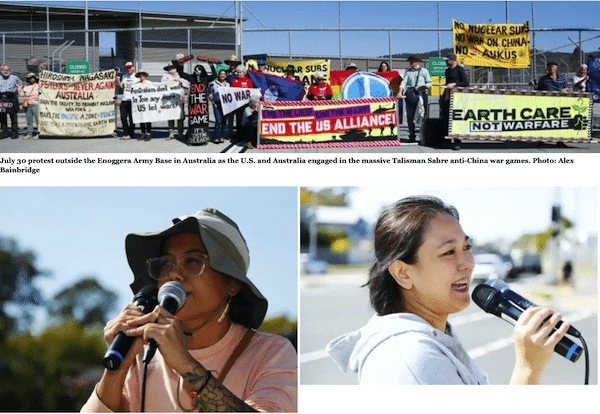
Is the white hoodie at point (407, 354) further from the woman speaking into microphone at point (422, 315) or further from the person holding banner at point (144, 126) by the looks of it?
the person holding banner at point (144, 126)

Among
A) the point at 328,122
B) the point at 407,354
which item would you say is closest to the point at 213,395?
the point at 407,354

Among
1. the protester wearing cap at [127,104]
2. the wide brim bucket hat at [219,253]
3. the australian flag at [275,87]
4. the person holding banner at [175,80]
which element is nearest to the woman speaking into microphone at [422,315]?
the wide brim bucket hat at [219,253]

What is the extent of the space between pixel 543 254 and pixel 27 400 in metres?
3.54

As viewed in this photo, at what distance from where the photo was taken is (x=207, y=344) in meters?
3.58

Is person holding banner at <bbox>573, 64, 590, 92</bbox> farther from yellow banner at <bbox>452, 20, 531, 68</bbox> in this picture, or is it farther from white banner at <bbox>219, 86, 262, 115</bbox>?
white banner at <bbox>219, 86, 262, 115</bbox>

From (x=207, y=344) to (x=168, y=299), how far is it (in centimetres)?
48

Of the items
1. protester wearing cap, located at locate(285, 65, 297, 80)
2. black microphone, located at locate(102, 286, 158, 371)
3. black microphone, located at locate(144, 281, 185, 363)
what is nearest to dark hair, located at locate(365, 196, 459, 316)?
black microphone, located at locate(144, 281, 185, 363)

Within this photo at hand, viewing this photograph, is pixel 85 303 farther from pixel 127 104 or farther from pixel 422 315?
pixel 127 104

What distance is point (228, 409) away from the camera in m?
3.42

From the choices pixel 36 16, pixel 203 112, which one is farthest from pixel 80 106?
pixel 36 16

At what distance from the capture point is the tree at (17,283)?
13.9 ft

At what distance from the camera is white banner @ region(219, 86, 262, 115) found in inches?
358

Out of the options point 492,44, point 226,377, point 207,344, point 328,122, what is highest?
point 492,44

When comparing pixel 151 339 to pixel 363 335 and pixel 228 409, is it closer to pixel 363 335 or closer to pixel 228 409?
pixel 228 409
